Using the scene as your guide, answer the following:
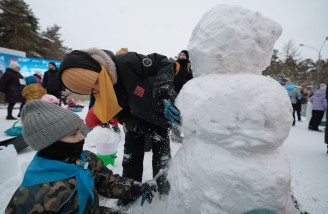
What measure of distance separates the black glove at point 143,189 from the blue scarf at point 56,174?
0.39m

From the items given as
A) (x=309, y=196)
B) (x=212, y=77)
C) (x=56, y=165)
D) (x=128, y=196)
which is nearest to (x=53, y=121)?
(x=56, y=165)

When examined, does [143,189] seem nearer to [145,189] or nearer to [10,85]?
[145,189]

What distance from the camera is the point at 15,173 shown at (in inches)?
95.2

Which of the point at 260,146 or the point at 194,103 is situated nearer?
the point at 260,146

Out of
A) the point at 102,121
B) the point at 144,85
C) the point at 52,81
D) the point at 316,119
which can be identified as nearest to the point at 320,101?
the point at 316,119

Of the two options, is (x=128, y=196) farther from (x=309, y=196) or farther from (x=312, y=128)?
(x=312, y=128)

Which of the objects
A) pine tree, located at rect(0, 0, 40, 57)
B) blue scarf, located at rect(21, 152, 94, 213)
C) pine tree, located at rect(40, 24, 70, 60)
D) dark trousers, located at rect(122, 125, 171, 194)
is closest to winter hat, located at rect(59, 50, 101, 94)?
blue scarf, located at rect(21, 152, 94, 213)

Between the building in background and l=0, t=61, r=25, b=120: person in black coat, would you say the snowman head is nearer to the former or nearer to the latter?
l=0, t=61, r=25, b=120: person in black coat

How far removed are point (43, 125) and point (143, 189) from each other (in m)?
0.85

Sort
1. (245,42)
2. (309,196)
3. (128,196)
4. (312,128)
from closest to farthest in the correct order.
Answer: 1. (245,42)
2. (128,196)
3. (309,196)
4. (312,128)

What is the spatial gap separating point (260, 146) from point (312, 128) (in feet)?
22.8

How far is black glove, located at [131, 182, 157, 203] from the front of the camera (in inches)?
62.5

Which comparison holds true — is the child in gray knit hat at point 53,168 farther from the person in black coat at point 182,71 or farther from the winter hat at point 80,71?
the person in black coat at point 182,71

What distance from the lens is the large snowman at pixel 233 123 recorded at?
1059 millimetres
